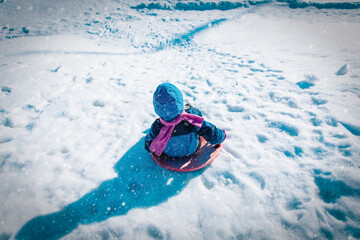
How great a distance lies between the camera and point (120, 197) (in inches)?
72.6

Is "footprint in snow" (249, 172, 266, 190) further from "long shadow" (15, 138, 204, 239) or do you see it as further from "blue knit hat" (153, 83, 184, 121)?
"blue knit hat" (153, 83, 184, 121)

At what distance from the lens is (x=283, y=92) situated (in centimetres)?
309

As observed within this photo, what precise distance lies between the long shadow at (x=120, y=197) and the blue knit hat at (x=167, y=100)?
93cm

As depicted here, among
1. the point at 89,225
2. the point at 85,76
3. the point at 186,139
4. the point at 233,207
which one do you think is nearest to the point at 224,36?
the point at 85,76

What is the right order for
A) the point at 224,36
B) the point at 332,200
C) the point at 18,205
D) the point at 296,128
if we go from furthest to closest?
the point at 224,36 < the point at 296,128 < the point at 18,205 < the point at 332,200

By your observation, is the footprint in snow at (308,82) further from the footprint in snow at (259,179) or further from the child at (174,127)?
the child at (174,127)

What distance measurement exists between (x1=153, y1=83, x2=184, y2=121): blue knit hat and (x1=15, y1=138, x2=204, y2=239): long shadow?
93 cm

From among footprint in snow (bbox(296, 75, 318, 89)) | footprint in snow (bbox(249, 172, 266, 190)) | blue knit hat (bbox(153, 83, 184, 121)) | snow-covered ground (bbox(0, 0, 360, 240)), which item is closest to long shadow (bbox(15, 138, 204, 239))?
snow-covered ground (bbox(0, 0, 360, 240))

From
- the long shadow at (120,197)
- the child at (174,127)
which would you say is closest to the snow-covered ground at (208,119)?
the long shadow at (120,197)

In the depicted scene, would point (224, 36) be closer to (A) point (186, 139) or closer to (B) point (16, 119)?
(A) point (186, 139)

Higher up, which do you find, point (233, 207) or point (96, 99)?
point (96, 99)

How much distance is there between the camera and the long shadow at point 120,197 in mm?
1615

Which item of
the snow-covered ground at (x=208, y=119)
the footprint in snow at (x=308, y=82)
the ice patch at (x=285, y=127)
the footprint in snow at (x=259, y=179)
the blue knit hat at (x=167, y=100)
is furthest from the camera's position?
the footprint in snow at (x=308, y=82)

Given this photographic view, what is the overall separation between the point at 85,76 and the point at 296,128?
→ 4.71 meters
